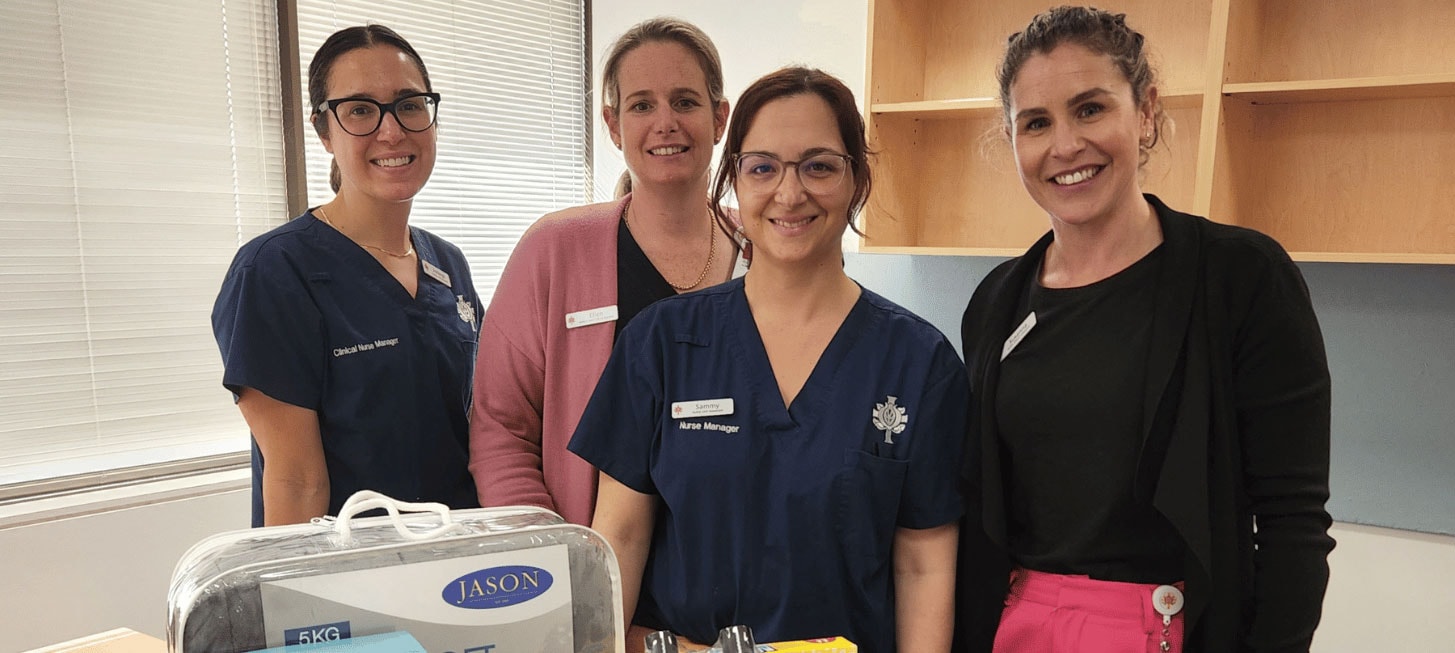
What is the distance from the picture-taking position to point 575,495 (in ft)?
4.87

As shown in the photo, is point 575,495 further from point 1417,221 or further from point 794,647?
point 1417,221

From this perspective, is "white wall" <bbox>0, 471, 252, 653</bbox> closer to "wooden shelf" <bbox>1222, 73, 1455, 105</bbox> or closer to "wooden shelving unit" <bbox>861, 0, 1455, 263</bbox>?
"wooden shelving unit" <bbox>861, 0, 1455, 263</bbox>

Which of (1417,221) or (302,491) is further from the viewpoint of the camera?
(1417,221)

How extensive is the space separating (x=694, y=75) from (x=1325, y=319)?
5.27 feet

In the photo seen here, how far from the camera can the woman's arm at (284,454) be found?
150cm

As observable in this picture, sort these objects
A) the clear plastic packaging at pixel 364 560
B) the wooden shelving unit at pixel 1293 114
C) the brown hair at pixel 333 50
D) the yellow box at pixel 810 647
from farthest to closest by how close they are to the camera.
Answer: the wooden shelving unit at pixel 1293 114 → the brown hair at pixel 333 50 → the yellow box at pixel 810 647 → the clear plastic packaging at pixel 364 560

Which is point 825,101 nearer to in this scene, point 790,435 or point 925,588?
point 790,435

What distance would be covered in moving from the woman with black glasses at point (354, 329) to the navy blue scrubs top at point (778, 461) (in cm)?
47

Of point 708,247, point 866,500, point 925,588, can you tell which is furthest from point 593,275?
point 925,588

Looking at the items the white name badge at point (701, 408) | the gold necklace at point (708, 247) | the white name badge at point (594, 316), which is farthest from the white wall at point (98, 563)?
the white name badge at point (701, 408)

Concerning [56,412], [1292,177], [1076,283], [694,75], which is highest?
[694,75]

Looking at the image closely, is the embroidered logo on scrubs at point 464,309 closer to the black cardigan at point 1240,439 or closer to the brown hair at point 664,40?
the brown hair at point 664,40

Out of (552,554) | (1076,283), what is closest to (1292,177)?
(1076,283)

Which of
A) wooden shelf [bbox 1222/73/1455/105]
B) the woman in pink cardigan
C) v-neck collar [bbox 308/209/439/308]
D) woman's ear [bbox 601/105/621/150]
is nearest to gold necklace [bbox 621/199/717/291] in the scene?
the woman in pink cardigan
